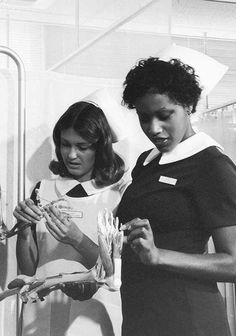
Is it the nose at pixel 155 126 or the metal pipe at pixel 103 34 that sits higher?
the metal pipe at pixel 103 34

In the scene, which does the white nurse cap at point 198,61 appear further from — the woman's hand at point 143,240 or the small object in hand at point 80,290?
the small object in hand at point 80,290

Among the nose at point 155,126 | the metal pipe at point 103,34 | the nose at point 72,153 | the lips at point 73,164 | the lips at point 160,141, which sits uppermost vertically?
the metal pipe at point 103,34

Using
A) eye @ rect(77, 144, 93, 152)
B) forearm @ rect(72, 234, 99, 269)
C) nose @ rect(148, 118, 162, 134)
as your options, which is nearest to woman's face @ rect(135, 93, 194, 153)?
nose @ rect(148, 118, 162, 134)

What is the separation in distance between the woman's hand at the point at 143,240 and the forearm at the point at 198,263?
0.01 meters

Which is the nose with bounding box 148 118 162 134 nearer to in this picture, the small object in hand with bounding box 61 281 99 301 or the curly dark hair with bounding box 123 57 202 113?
the curly dark hair with bounding box 123 57 202 113

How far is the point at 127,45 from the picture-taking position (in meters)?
1.10

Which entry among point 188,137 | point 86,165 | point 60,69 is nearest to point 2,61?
point 60,69

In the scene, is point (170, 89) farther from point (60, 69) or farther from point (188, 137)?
point (60, 69)

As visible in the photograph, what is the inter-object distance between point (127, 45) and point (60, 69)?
5.9 inches

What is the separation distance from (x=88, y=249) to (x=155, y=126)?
0.25m

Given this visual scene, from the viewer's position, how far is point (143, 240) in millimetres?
932

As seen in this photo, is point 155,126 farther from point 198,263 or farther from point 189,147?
point 198,263

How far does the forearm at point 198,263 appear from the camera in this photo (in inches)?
37.6

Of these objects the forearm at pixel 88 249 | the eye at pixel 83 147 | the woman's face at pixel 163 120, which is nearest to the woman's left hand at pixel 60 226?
the forearm at pixel 88 249
